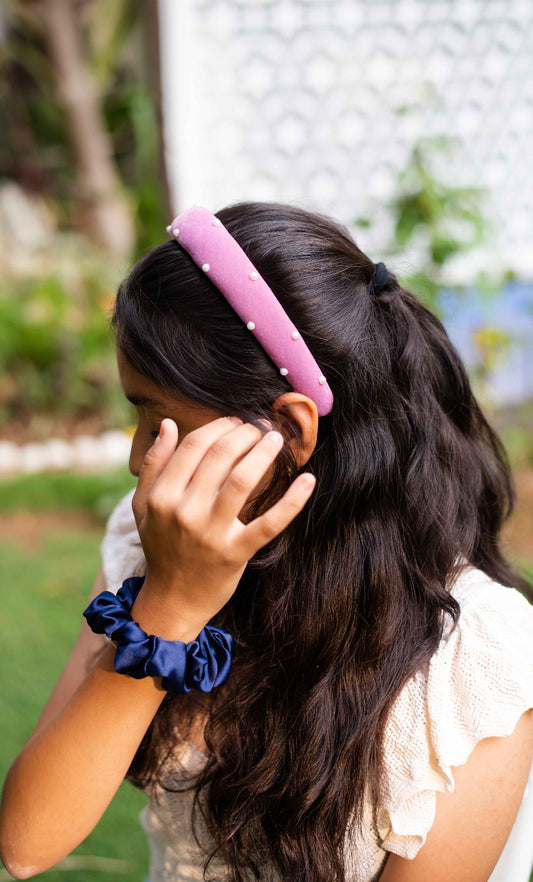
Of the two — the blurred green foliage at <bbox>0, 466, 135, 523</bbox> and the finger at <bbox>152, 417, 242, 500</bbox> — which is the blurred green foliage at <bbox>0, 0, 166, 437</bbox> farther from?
the finger at <bbox>152, 417, 242, 500</bbox>

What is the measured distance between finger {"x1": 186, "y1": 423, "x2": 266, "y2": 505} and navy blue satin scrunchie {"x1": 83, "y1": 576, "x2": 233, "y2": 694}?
235 millimetres

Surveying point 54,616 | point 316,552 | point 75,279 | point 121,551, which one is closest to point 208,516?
point 316,552

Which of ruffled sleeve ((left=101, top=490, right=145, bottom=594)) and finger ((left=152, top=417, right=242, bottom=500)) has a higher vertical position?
finger ((left=152, top=417, right=242, bottom=500))

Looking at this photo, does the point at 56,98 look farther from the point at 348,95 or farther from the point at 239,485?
the point at 239,485

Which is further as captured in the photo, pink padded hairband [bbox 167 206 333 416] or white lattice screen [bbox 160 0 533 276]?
white lattice screen [bbox 160 0 533 276]

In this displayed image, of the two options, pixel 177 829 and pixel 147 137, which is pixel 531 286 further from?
pixel 177 829

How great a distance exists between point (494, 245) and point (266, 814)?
3714 mm

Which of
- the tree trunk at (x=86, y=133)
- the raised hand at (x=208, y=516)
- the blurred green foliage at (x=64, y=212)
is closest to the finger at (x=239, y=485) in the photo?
the raised hand at (x=208, y=516)

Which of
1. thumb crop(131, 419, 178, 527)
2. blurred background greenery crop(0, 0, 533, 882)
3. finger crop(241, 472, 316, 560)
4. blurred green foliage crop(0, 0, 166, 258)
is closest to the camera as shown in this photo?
finger crop(241, 472, 316, 560)

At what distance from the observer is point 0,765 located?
280cm

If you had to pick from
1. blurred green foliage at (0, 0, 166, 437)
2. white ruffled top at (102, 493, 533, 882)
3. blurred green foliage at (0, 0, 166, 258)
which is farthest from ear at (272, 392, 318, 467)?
blurred green foliage at (0, 0, 166, 258)

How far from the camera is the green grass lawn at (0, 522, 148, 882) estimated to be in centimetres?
250

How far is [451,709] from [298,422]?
55 centimetres

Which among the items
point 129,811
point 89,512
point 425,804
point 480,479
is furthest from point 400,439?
point 89,512
